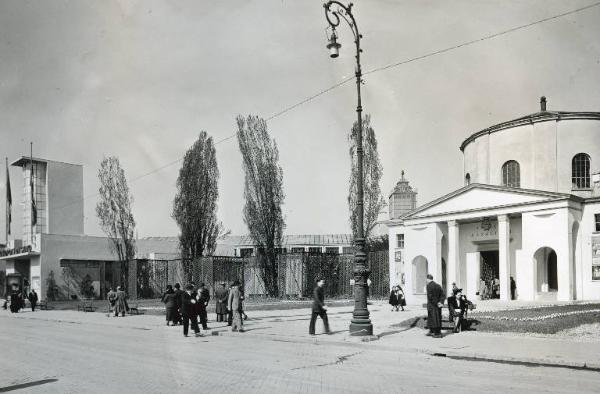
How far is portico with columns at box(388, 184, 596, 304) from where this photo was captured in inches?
1219

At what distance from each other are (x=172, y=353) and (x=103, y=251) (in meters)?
44.4

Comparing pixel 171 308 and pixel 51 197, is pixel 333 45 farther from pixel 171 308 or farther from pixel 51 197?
pixel 51 197

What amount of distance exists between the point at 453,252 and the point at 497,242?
2.75 meters

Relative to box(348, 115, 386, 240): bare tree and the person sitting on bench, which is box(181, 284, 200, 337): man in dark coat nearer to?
the person sitting on bench

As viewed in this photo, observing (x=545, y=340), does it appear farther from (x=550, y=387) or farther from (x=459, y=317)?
(x=550, y=387)

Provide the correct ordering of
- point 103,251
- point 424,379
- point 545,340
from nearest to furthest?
point 424,379, point 545,340, point 103,251

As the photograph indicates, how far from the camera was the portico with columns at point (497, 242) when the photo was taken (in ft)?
102

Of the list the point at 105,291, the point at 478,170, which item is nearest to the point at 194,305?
the point at 478,170

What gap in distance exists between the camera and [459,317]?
1741cm

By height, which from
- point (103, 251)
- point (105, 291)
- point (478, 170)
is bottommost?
point (105, 291)

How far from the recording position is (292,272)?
1763 inches

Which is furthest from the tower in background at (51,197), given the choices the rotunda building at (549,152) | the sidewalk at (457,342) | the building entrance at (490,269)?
the rotunda building at (549,152)

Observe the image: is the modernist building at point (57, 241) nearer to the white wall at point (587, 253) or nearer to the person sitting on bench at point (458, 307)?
the white wall at point (587, 253)

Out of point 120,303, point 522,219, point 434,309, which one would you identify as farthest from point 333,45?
point 522,219
